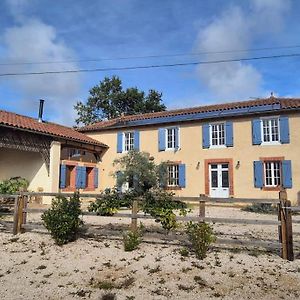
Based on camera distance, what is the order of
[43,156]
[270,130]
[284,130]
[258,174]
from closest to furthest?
[43,156]
[284,130]
[258,174]
[270,130]

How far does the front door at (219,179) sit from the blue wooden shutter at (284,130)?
123 inches

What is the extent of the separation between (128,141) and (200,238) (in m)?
15.9

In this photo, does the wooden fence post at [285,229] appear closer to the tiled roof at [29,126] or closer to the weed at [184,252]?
the weed at [184,252]

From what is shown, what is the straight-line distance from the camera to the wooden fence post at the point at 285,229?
18.0 ft

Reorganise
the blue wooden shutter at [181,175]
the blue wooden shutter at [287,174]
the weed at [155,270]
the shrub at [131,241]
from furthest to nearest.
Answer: the blue wooden shutter at [181,175] → the blue wooden shutter at [287,174] → the shrub at [131,241] → the weed at [155,270]

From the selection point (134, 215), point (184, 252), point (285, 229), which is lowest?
point (184, 252)

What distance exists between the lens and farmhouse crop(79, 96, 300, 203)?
1667 centimetres

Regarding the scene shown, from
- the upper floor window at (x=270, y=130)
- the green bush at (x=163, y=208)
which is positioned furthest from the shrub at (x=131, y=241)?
the upper floor window at (x=270, y=130)

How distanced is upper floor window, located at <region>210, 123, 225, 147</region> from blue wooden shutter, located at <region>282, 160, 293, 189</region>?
3.38m

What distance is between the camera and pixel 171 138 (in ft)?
65.0

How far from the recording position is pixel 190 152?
1898cm

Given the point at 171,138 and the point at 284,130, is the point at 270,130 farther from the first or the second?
the point at 171,138

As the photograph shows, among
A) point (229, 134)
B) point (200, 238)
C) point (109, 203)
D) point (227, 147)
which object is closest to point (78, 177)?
point (227, 147)

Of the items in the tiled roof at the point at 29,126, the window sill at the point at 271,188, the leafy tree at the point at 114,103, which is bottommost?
the window sill at the point at 271,188
